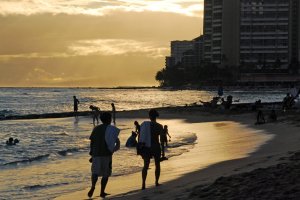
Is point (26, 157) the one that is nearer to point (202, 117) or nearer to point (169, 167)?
point (169, 167)

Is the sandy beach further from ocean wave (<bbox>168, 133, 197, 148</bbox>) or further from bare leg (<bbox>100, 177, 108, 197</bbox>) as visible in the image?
ocean wave (<bbox>168, 133, 197, 148</bbox>)

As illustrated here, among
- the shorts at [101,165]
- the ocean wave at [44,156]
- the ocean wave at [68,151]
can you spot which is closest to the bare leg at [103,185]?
the shorts at [101,165]

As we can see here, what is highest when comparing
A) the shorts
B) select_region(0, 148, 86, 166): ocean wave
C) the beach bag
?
the beach bag

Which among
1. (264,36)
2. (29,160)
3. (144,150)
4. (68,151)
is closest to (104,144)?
(144,150)

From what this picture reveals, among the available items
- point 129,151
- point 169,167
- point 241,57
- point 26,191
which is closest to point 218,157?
point 169,167

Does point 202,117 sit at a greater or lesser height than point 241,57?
lesser

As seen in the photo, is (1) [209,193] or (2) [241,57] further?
(2) [241,57]

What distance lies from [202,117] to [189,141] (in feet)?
67.5

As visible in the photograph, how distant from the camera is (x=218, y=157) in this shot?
58.8 feet

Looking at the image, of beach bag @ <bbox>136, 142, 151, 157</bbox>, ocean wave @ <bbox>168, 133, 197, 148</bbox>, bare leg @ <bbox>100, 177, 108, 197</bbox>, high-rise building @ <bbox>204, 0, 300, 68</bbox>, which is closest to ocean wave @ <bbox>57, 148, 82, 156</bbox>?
ocean wave @ <bbox>168, 133, 197, 148</bbox>

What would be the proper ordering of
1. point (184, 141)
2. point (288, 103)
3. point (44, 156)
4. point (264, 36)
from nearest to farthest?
point (44, 156), point (184, 141), point (288, 103), point (264, 36)

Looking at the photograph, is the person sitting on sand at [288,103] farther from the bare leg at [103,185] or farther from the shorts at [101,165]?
the shorts at [101,165]

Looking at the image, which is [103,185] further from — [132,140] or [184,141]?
[184,141]

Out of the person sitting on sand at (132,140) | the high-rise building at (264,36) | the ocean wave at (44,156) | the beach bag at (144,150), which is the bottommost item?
the ocean wave at (44,156)
